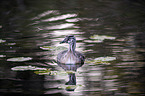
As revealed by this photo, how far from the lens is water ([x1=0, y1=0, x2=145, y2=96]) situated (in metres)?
7.67

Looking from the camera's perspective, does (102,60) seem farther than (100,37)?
No

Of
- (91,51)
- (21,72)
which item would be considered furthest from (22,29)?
(21,72)

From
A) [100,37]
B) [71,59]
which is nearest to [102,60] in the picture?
[71,59]

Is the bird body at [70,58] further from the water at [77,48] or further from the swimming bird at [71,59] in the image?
the water at [77,48]

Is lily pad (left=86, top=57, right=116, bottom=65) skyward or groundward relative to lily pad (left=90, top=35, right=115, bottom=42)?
groundward

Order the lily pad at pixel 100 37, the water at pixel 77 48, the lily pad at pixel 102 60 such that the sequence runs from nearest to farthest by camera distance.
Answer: the water at pixel 77 48 < the lily pad at pixel 102 60 < the lily pad at pixel 100 37

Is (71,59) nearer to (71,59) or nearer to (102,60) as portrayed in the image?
(71,59)

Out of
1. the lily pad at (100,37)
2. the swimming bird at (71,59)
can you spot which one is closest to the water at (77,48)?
the lily pad at (100,37)

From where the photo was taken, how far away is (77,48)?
10.7 m

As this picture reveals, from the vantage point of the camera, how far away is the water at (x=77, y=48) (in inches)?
302

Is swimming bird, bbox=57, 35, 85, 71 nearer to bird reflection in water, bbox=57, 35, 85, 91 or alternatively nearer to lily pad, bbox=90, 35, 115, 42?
bird reflection in water, bbox=57, 35, 85, 91

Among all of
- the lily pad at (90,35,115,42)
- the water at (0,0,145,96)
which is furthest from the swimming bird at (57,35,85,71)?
the lily pad at (90,35,115,42)

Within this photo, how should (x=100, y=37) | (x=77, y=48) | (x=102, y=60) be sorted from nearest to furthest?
1. (x=102, y=60)
2. (x=77, y=48)
3. (x=100, y=37)

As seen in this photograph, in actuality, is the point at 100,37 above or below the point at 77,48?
above
